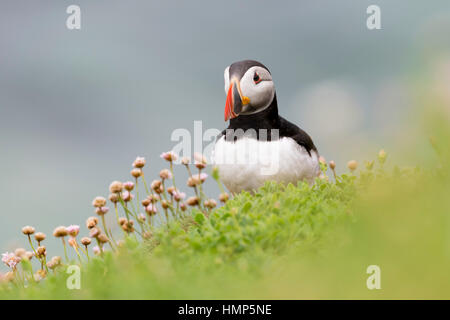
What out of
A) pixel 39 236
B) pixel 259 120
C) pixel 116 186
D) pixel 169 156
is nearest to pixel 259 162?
pixel 259 120

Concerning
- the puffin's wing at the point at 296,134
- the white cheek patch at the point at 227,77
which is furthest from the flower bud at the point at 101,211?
the puffin's wing at the point at 296,134

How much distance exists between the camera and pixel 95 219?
552 cm

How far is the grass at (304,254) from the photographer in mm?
2184

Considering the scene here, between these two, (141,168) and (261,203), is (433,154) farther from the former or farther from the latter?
(141,168)

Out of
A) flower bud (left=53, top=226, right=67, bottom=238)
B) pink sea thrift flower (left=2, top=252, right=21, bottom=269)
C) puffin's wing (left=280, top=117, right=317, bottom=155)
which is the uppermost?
puffin's wing (left=280, top=117, right=317, bottom=155)

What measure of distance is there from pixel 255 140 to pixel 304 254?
8.31ft

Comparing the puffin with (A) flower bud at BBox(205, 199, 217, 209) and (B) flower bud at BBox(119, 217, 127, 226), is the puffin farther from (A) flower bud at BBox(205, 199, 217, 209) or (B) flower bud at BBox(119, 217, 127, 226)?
(B) flower bud at BBox(119, 217, 127, 226)

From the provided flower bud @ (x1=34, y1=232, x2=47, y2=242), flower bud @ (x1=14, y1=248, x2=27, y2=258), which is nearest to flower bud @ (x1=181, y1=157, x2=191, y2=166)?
flower bud @ (x1=34, y1=232, x2=47, y2=242)

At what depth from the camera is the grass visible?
2.18m

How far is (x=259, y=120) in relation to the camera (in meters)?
5.80

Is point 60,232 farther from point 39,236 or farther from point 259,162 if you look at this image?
point 259,162
